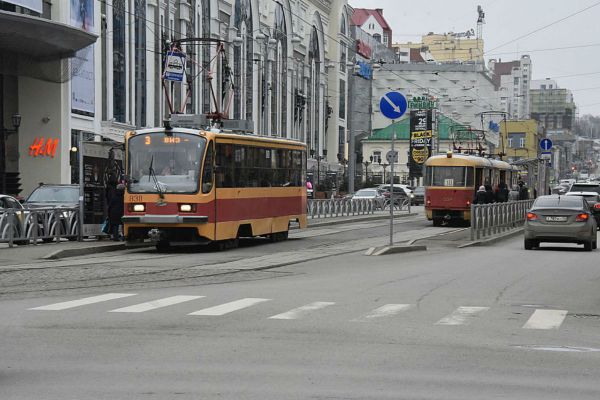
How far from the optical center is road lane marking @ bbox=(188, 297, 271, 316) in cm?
1183

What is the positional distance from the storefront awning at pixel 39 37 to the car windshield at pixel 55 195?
33.8 ft

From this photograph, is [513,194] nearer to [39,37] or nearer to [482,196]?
[482,196]

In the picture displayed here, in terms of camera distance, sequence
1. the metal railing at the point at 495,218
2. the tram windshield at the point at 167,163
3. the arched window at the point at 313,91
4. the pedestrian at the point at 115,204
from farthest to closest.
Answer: the arched window at the point at 313,91, the metal railing at the point at 495,218, the pedestrian at the point at 115,204, the tram windshield at the point at 167,163

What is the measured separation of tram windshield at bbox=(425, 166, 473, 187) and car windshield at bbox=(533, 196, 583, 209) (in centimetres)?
1359

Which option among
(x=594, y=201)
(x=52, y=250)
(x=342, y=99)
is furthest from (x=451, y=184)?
(x=342, y=99)

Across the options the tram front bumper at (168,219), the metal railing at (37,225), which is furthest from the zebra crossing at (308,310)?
the metal railing at (37,225)

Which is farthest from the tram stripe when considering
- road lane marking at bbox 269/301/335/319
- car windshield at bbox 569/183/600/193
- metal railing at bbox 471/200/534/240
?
car windshield at bbox 569/183/600/193

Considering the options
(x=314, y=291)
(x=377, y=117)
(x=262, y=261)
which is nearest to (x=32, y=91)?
(x=262, y=261)

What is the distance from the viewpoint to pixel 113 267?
18406mm

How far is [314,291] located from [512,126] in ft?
427

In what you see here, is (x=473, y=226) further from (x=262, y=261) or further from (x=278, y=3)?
(x=278, y=3)

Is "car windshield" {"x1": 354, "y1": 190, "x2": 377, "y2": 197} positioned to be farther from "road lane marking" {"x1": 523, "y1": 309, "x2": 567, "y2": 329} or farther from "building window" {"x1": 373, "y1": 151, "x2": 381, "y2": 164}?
"building window" {"x1": 373, "y1": 151, "x2": 381, "y2": 164}

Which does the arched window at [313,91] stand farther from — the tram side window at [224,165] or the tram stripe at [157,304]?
the tram stripe at [157,304]

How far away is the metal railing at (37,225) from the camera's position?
2306 centimetres
